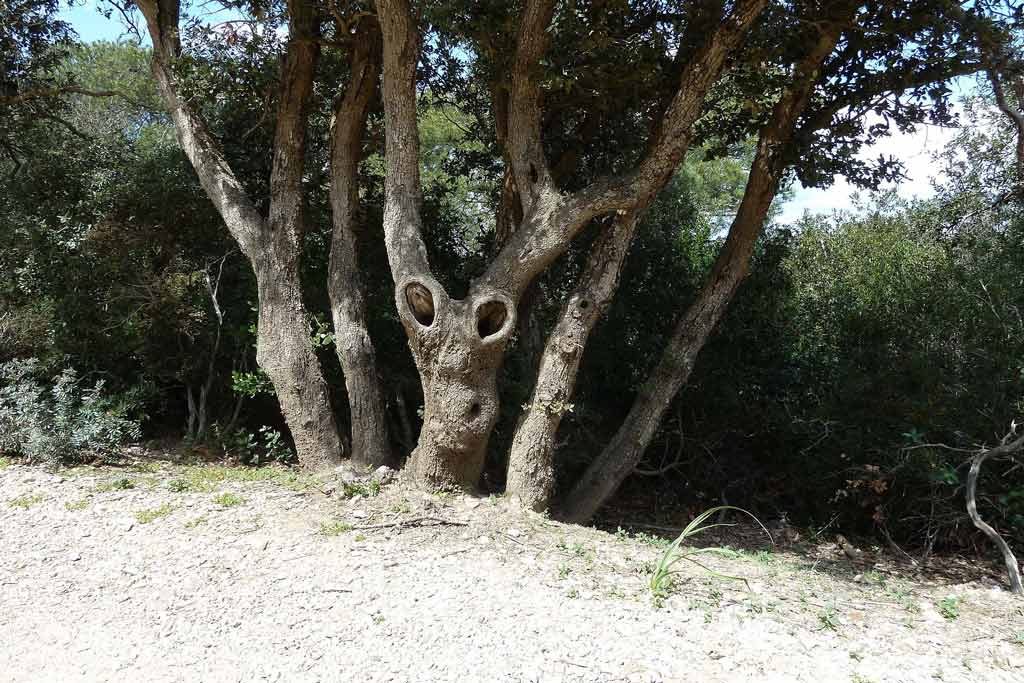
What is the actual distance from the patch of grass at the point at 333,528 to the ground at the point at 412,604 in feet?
0.06

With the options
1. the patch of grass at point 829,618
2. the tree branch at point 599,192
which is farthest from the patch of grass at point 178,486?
the patch of grass at point 829,618

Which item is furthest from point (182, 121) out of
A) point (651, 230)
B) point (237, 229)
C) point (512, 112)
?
point (651, 230)

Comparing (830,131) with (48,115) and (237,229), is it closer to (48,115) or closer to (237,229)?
(237,229)

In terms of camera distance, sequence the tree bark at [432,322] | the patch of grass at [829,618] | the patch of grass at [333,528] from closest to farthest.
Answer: the patch of grass at [829,618]
the patch of grass at [333,528]
the tree bark at [432,322]

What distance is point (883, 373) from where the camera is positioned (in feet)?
25.6

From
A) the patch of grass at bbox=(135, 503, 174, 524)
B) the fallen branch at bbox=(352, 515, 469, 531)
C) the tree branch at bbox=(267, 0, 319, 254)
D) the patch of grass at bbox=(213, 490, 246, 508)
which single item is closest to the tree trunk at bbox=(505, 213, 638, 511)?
the fallen branch at bbox=(352, 515, 469, 531)

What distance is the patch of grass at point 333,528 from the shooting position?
5.05 metres

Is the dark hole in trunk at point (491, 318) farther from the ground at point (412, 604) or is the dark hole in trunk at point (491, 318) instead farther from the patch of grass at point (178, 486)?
the patch of grass at point (178, 486)

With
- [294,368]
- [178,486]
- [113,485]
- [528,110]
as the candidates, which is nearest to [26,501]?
[113,485]

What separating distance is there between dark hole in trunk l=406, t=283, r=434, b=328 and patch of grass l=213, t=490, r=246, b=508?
5.67 ft

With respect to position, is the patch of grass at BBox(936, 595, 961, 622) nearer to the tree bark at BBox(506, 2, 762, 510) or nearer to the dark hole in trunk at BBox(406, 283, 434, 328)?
the tree bark at BBox(506, 2, 762, 510)

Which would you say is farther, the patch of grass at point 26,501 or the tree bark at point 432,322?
the tree bark at point 432,322

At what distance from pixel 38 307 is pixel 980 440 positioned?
28.9 ft

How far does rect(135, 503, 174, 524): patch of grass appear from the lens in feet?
17.5
